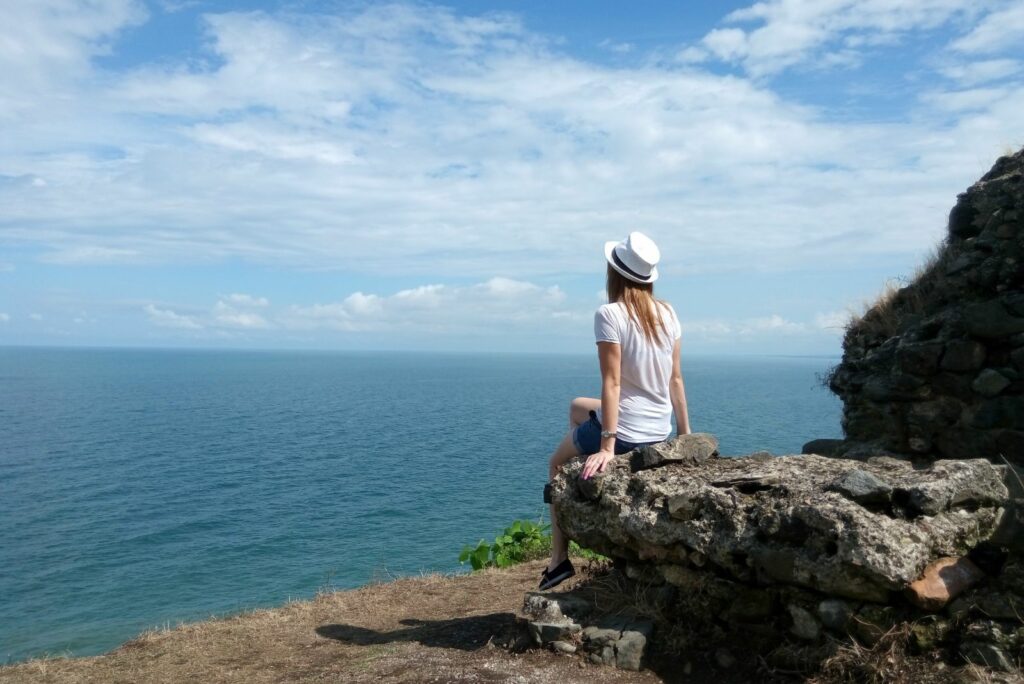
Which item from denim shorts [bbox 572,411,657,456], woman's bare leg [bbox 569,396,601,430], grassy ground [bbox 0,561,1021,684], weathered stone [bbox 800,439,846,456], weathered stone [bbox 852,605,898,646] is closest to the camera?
weathered stone [bbox 852,605,898,646]

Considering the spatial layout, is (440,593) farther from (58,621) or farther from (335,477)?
(335,477)

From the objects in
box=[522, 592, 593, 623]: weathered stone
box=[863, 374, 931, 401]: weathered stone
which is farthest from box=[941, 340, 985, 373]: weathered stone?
box=[522, 592, 593, 623]: weathered stone

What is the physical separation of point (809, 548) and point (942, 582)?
0.85 meters

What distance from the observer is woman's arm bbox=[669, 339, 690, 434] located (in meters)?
7.10

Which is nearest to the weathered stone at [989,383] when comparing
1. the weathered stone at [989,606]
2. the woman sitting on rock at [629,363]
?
the woman sitting on rock at [629,363]

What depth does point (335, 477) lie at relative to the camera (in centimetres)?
4041

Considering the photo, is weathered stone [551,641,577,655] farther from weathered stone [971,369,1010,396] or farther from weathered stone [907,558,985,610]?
weathered stone [971,369,1010,396]

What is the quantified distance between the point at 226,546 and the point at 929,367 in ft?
81.8

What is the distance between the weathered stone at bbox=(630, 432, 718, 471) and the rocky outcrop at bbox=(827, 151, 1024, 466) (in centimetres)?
436

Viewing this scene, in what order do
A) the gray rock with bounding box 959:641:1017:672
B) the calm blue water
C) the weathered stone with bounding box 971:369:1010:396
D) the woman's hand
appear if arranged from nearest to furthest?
the gray rock with bounding box 959:641:1017:672
the woman's hand
the weathered stone with bounding box 971:369:1010:396
the calm blue water

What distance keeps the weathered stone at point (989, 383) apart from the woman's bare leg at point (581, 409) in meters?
5.57

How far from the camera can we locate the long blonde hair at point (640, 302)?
22.2 ft

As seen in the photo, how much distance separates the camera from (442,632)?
7.62 metres

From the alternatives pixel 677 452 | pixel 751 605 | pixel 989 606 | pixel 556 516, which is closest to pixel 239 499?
pixel 556 516
